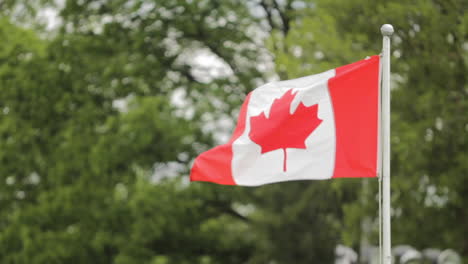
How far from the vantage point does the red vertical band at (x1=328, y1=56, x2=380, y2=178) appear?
6.45 meters

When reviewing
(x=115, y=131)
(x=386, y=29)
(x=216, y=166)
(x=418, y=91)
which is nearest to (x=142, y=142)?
(x=115, y=131)

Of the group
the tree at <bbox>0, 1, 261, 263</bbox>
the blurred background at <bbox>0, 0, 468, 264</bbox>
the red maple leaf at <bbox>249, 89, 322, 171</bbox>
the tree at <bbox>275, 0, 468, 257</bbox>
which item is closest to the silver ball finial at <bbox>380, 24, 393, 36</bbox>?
the red maple leaf at <bbox>249, 89, 322, 171</bbox>

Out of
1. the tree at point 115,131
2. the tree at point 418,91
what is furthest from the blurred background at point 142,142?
the tree at point 418,91

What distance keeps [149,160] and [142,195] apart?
5.16 ft

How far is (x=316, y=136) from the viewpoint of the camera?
6.55 metres

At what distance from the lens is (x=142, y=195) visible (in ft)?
54.3

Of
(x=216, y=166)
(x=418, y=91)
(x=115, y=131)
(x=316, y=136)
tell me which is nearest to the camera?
(x=316, y=136)

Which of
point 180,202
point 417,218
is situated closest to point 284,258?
point 180,202

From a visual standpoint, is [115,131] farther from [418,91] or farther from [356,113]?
[356,113]

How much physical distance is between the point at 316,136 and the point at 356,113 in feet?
1.29

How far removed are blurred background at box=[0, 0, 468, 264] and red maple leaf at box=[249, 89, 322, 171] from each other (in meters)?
7.64

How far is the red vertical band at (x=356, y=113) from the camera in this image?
6449mm

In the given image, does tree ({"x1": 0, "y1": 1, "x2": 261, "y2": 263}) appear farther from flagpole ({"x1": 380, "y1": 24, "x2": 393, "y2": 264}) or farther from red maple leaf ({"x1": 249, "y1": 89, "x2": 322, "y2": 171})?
flagpole ({"x1": 380, "y1": 24, "x2": 393, "y2": 264})

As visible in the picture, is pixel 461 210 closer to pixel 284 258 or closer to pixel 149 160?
pixel 284 258
